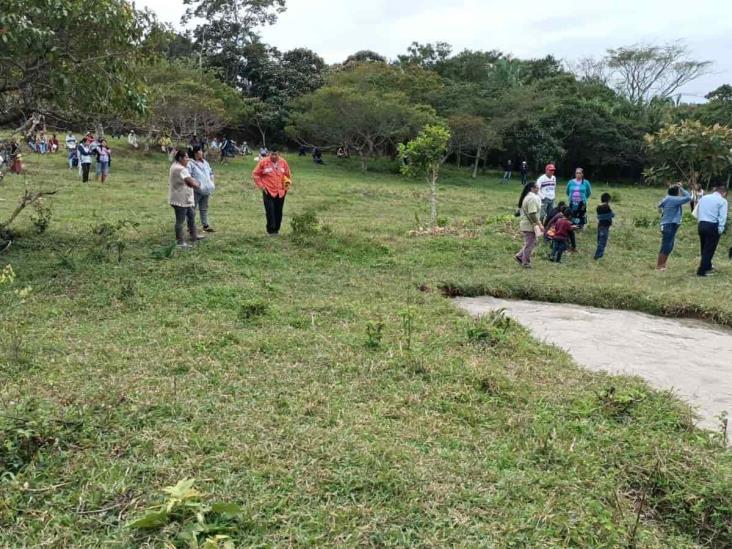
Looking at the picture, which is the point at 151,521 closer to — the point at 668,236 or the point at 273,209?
the point at 273,209

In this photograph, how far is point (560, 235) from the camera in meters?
9.49

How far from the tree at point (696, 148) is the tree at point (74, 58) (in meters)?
12.4

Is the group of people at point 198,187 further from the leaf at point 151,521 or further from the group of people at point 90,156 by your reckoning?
the group of people at point 90,156

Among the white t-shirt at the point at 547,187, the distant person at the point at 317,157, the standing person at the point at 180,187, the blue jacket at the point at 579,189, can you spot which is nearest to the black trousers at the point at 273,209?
the standing person at the point at 180,187

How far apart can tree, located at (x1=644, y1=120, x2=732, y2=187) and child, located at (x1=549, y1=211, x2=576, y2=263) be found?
21.3ft

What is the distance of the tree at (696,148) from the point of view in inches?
554

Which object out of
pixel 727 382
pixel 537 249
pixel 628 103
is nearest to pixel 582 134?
pixel 628 103

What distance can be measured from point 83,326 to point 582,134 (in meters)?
35.1

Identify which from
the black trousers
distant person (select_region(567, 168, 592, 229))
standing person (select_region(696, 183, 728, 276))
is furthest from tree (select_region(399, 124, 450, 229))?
standing person (select_region(696, 183, 728, 276))

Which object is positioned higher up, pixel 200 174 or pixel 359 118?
pixel 359 118

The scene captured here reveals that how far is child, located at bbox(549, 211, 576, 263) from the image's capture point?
9.36 metres

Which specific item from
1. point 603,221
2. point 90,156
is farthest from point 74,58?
point 90,156

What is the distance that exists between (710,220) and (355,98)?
20907 mm

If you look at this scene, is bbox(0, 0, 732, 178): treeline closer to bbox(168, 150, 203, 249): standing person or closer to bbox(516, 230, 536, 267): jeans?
bbox(168, 150, 203, 249): standing person
